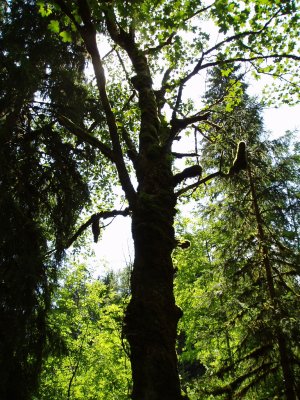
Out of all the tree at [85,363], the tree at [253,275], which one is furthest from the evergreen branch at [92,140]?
the tree at [85,363]

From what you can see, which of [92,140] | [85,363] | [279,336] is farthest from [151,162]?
[85,363]

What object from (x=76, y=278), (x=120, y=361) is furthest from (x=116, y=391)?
(x=76, y=278)

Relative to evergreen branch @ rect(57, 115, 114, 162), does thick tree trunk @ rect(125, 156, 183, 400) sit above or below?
below

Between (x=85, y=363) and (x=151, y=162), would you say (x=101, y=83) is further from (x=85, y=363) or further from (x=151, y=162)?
(x=85, y=363)

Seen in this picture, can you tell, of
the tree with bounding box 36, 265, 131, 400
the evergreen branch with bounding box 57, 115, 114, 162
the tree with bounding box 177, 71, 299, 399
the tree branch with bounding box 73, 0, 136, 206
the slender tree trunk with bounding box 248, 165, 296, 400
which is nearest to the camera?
the tree branch with bounding box 73, 0, 136, 206

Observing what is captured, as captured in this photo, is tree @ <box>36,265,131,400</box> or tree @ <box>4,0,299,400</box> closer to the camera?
tree @ <box>4,0,299,400</box>

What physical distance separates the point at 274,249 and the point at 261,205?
124cm

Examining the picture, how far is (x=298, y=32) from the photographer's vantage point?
690cm

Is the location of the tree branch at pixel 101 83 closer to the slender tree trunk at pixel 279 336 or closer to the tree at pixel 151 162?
the tree at pixel 151 162

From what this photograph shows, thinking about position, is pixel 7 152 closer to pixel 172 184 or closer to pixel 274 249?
pixel 172 184

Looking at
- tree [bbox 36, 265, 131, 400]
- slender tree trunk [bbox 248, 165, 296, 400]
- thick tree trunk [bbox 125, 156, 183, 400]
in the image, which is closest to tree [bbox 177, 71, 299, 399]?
slender tree trunk [bbox 248, 165, 296, 400]

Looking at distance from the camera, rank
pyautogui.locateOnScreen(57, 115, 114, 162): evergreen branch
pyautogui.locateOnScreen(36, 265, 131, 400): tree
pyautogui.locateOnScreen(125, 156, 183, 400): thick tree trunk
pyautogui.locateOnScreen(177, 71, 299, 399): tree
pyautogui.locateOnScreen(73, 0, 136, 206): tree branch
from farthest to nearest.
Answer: pyautogui.locateOnScreen(36, 265, 131, 400): tree < pyautogui.locateOnScreen(177, 71, 299, 399): tree < pyautogui.locateOnScreen(57, 115, 114, 162): evergreen branch < pyautogui.locateOnScreen(73, 0, 136, 206): tree branch < pyautogui.locateOnScreen(125, 156, 183, 400): thick tree trunk

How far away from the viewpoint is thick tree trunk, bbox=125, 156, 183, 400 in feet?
8.73

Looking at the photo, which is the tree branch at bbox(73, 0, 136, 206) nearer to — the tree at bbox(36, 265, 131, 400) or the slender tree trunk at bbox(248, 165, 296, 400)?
the slender tree trunk at bbox(248, 165, 296, 400)
